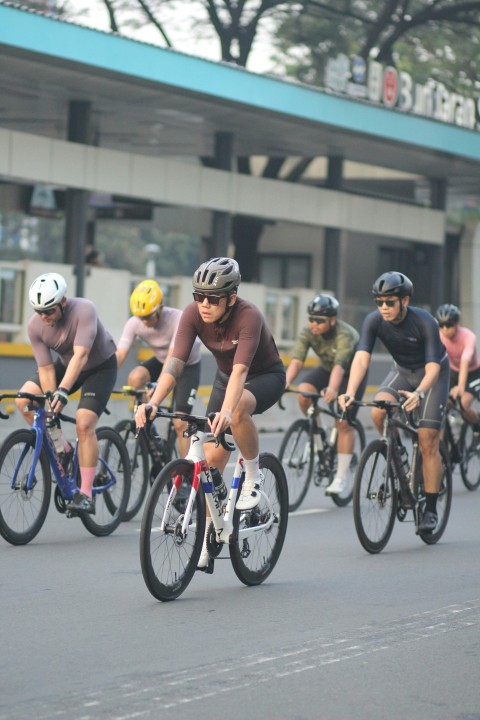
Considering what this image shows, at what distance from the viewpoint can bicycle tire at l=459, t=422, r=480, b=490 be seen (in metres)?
15.5

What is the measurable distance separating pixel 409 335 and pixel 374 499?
1.30 meters

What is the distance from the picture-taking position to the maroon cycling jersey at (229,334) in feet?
27.2

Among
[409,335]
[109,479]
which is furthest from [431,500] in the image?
[109,479]

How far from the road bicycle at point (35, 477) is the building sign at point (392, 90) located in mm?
18692

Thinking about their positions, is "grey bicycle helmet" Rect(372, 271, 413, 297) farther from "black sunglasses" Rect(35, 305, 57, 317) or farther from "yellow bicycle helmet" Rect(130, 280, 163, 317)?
"black sunglasses" Rect(35, 305, 57, 317)

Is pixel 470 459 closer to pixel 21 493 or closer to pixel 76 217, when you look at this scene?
pixel 21 493

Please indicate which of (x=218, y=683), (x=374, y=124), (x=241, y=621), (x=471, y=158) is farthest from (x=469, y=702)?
(x=471, y=158)

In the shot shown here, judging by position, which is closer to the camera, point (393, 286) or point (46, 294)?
point (46, 294)

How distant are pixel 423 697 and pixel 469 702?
19cm

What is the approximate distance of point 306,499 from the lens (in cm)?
1409

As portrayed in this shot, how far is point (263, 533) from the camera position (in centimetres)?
888

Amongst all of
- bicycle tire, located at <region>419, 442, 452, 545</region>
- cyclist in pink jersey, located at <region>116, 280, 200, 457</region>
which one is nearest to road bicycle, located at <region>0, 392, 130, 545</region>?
cyclist in pink jersey, located at <region>116, 280, 200, 457</region>

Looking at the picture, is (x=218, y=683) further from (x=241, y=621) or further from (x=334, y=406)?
(x=334, y=406)

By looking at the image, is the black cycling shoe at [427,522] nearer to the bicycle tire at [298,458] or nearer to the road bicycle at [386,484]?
the road bicycle at [386,484]
